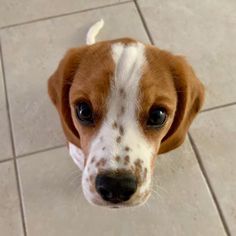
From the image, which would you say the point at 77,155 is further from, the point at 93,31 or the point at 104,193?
the point at 93,31

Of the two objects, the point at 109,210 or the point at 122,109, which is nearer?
the point at 122,109

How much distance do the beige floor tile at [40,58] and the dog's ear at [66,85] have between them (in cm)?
35

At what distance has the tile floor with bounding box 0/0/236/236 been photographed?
155 cm

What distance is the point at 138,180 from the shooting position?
1.16m

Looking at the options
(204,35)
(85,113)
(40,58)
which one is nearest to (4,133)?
(40,58)

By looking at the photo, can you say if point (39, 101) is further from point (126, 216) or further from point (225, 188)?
point (225, 188)

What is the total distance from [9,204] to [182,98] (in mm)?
720

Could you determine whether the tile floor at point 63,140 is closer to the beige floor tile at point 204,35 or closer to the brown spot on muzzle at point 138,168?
the beige floor tile at point 204,35

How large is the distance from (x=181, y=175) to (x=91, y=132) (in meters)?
0.54

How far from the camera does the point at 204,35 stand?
1959mm

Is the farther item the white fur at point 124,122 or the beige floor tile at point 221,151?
the beige floor tile at point 221,151

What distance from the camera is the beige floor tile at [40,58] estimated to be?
5.64ft

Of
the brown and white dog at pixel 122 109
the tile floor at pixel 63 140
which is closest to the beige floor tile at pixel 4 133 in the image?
the tile floor at pixel 63 140

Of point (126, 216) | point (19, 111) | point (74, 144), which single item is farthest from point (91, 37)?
point (126, 216)
